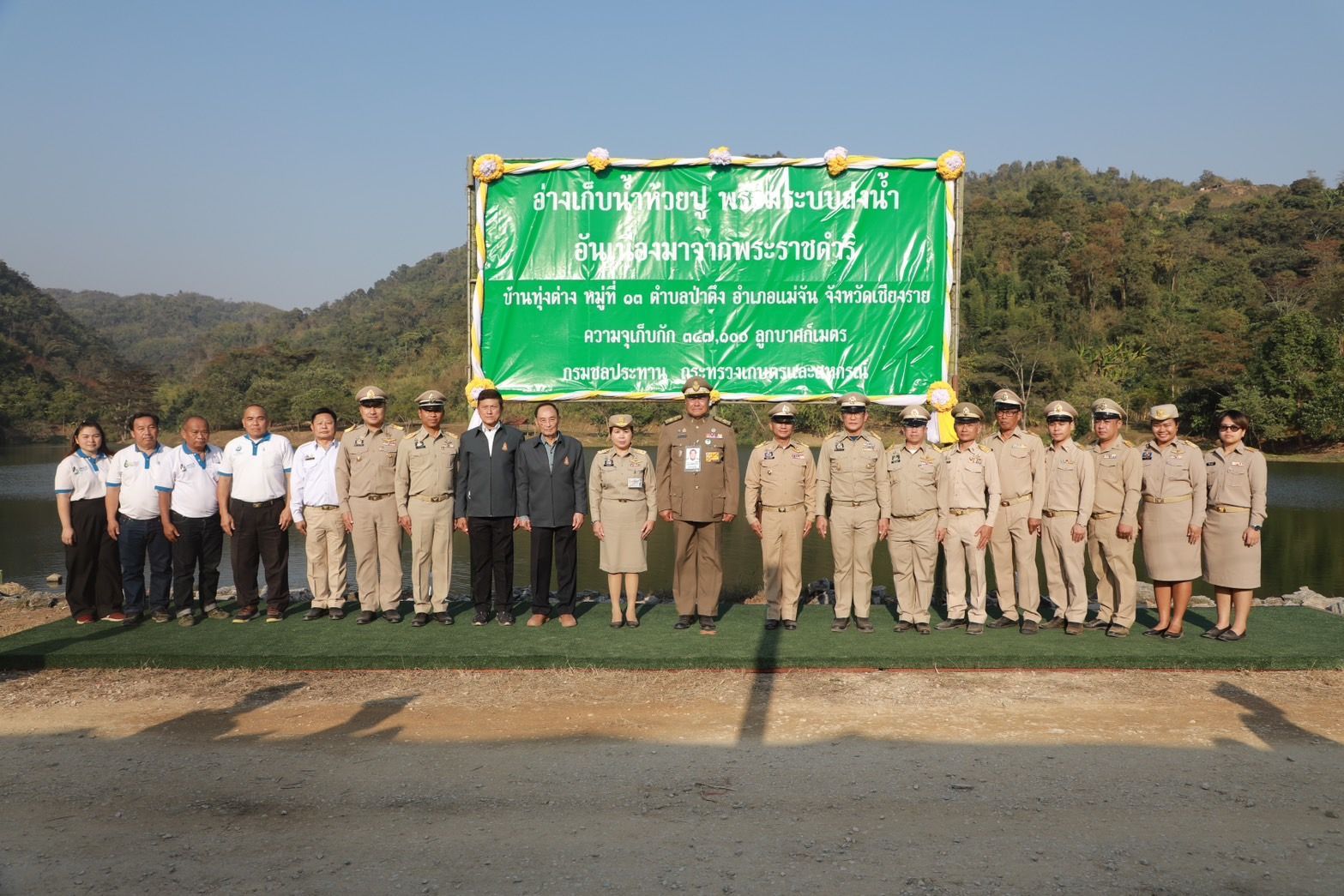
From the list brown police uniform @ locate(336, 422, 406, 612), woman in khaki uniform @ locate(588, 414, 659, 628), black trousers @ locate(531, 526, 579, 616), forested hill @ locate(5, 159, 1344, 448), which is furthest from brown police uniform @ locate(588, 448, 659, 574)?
forested hill @ locate(5, 159, 1344, 448)

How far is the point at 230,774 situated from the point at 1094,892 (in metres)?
3.38

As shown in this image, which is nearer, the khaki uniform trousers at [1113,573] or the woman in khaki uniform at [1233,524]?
the woman in khaki uniform at [1233,524]

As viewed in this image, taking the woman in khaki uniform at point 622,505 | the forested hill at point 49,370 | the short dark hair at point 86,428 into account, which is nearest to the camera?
the woman in khaki uniform at point 622,505

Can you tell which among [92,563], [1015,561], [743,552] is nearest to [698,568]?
[1015,561]

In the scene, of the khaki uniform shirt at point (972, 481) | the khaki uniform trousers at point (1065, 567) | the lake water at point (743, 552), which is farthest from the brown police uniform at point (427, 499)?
the khaki uniform trousers at point (1065, 567)

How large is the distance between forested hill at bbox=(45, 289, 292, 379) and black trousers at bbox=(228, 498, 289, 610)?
89902 millimetres

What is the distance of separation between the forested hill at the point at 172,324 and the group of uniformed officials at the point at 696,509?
89.7 meters

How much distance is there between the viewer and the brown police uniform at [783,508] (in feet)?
19.9

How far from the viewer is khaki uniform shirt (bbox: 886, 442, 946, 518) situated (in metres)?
5.95

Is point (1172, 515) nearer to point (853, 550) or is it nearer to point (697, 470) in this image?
point (853, 550)

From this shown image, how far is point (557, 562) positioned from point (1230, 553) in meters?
4.43

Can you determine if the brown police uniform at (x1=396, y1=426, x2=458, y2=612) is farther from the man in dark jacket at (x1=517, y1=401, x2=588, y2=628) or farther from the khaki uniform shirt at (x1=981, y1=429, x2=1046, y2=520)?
the khaki uniform shirt at (x1=981, y1=429, x2=1046, y2=520)

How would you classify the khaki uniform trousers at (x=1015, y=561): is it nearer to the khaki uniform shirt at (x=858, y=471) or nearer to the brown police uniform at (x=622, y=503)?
the khaki uniform shirt at (x=858, y=471)

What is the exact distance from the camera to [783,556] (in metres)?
6.11
